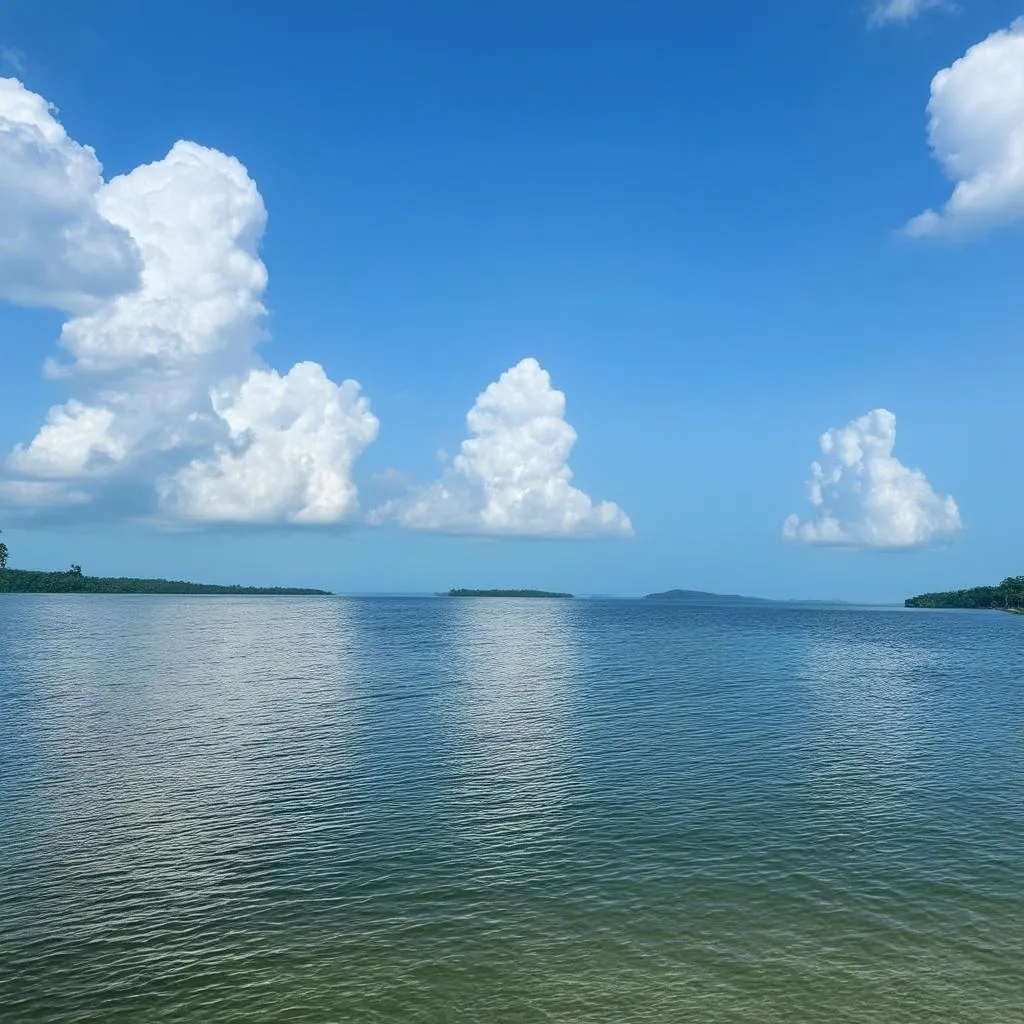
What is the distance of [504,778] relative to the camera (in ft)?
162

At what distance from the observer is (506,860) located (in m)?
35.6

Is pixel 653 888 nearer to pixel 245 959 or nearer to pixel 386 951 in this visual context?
pixel 386 951

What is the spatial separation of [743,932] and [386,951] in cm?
1267

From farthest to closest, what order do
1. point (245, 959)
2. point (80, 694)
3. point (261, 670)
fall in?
point (261, 670)
point (80, 694)
point (245, 959)

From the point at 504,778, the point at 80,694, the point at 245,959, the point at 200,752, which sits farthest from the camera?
the point at 80,694

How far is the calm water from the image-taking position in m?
25.2

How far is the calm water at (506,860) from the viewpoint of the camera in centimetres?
2520

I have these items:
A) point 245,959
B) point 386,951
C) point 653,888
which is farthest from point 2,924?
point 653,888

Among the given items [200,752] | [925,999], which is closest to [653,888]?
[925,999]

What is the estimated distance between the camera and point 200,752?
181 ft

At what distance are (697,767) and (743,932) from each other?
23.4 m

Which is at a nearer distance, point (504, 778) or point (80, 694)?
point (504, 778)

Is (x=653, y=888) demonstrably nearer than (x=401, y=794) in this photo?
Yes

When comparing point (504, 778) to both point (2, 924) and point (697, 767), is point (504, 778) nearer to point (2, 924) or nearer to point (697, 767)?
point (697, 767)
